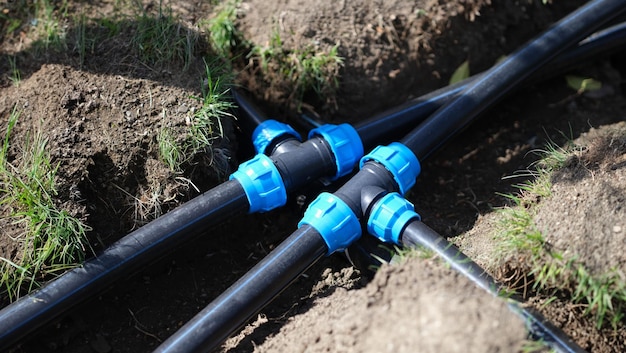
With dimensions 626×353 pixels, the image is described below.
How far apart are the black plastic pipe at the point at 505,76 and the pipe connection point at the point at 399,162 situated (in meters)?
0.07

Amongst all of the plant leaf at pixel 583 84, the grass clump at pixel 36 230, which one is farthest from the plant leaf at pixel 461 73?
the grass clump at pixel 36 230

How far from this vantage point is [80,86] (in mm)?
2535

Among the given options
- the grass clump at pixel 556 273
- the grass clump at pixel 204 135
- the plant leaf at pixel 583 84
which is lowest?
the grass clump at pixel 556 273

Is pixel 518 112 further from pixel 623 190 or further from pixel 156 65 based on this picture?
pixel 156 65

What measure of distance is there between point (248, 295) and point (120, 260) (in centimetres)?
46

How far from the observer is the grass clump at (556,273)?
199 cm

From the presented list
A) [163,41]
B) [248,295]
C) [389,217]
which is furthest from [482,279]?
[163,41]

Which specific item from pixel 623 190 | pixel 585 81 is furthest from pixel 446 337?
pixel 585 81

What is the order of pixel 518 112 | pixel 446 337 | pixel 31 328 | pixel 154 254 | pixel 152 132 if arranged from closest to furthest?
1. pixel 446 337
2. pixel 31 328
3. pixel 154 254
4. pixel 152 132
5. pixel 518 112

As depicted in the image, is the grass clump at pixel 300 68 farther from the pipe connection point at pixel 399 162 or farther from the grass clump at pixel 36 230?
the grass clump at pixel 36 230

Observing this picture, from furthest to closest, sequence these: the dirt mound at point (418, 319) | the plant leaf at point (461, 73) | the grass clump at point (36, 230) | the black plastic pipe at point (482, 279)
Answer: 1. the plant leaf at point (461, 73)
2. the grass clump at point (36, 230)
3. the black plastic pipe at point (482, 279)
4. the dirt mound at point (418, 319)

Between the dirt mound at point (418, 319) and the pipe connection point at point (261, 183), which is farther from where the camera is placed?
the pipe connection point at point (261, 183)

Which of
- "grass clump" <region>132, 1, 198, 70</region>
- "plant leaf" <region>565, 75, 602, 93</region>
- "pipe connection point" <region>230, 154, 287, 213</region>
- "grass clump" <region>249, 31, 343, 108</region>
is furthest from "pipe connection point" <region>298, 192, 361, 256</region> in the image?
"plant leaf" <region>565, 75, 602, 93</region>

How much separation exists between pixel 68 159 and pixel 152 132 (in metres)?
0.31
